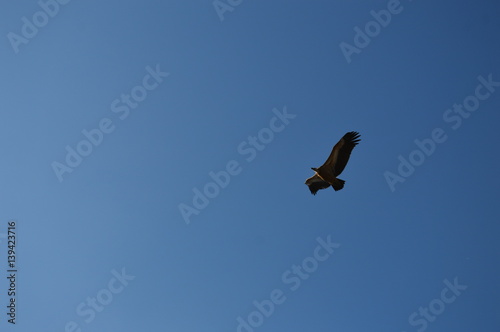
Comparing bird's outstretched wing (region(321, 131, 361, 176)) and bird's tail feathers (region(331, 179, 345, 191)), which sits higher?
bird's outstretched wing (region(321, 131, 361, 176))

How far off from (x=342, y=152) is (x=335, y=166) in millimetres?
688

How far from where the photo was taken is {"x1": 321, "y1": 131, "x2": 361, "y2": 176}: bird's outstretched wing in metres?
15.8

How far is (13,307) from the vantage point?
1981 centimetres

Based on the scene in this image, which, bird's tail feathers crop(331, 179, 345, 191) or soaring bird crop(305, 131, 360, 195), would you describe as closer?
soaring bird crop(305, 131, 360, 195)

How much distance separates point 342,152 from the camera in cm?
1605

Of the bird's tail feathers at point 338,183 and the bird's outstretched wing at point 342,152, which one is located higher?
the bird's outstretched wing at point 342,152

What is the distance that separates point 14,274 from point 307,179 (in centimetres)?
1458

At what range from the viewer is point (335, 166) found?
1642 centimetres

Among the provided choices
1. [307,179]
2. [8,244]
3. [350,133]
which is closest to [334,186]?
[307,179]

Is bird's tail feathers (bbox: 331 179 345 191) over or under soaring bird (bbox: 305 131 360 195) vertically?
under

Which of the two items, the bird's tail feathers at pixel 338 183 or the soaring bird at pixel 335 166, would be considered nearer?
the soaring bird at pixel 335 166

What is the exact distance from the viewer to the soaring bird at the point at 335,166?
15.8 metres

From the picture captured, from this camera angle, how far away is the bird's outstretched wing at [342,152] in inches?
622

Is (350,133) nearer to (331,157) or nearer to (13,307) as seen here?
(331,157)
